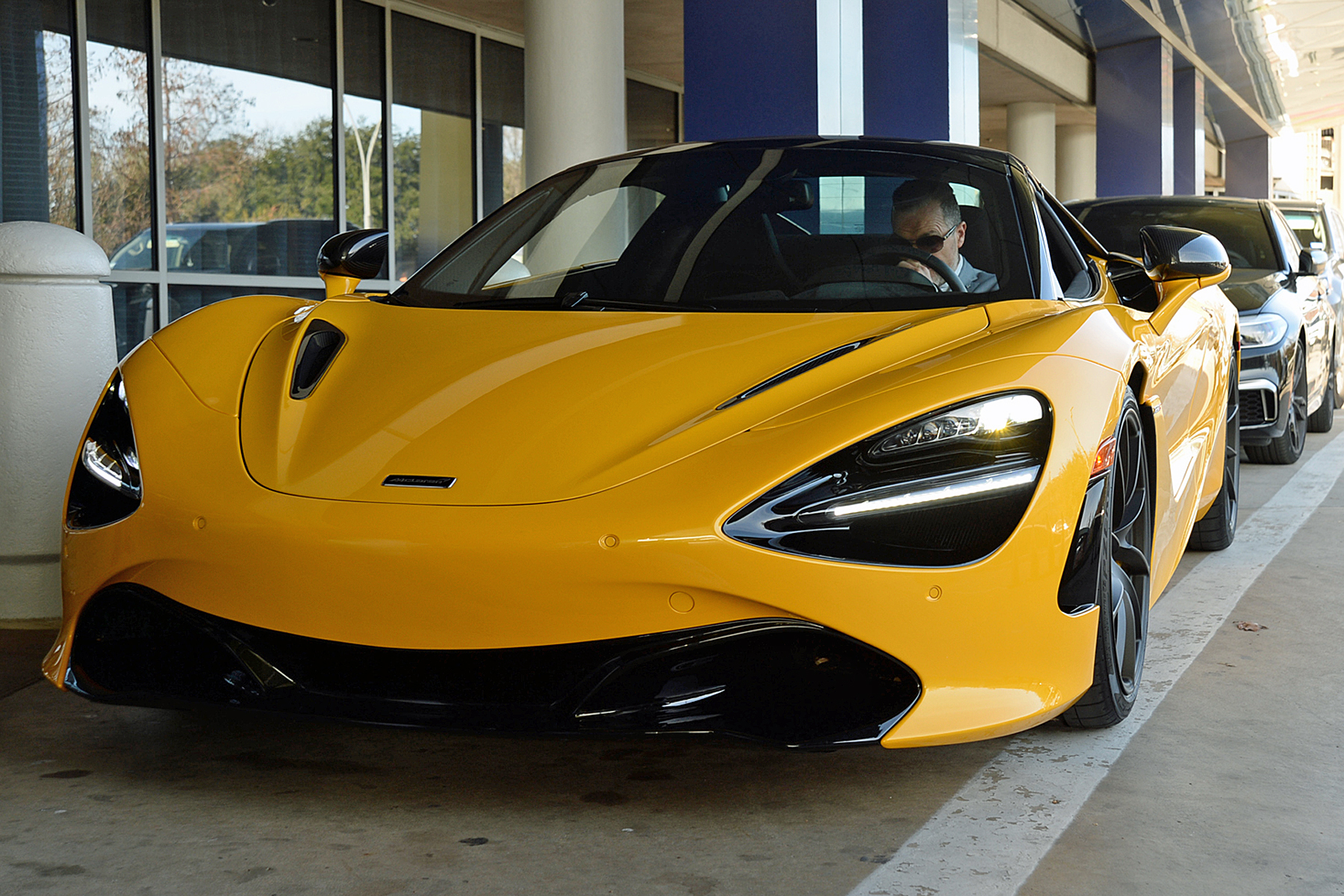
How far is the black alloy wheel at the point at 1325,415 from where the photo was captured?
9070 millimetres

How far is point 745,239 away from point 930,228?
0.42 metres

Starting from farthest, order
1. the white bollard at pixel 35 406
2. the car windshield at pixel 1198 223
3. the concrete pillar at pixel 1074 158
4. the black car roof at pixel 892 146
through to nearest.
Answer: the concrete pillar at pixel 1074 158, the car windshield at pixel 1198 223, the white bollard at pixel 35 406, the black car roof at pixel 892 146

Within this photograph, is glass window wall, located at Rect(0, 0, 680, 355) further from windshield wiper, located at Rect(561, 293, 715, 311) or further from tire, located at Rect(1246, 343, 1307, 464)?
tire, located at Rect(1246, 343, 1307, 464)

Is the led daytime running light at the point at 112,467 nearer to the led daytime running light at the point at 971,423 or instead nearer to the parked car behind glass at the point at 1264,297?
the led daytime running light at the point at 971,423

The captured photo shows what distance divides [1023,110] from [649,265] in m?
24.2

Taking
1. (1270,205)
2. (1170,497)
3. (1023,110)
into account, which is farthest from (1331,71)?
(1170,497)

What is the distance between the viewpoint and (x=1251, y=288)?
702 centimetres

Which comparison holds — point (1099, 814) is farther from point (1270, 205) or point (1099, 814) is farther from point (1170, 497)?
point (1270, 205)

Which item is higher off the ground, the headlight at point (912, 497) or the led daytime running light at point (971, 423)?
the led daytime running light at point (971, 423)

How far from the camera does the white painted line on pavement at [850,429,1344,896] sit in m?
2.16

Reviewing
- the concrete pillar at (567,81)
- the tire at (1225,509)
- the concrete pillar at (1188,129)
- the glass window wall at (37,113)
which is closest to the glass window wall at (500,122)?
the concrete pillar at (567,81)

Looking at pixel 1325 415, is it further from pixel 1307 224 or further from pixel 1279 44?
pixel 1279 44

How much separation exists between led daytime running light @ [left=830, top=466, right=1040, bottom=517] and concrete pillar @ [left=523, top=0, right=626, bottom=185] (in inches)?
252

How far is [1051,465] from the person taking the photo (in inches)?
91.0
